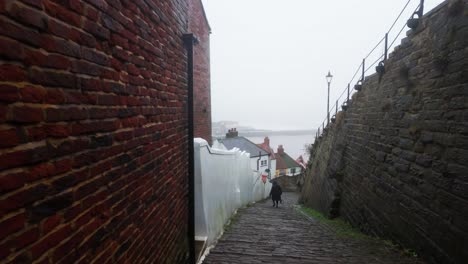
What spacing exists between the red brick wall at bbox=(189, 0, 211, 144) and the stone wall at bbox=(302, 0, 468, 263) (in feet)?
14.8

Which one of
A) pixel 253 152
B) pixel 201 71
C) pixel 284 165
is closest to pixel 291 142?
pixel 284 165

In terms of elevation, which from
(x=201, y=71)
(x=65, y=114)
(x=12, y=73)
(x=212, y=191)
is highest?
(x=201, y=71)

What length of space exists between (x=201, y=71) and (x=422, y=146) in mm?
6064

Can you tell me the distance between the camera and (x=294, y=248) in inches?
224

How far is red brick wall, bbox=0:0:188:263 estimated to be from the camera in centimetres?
129

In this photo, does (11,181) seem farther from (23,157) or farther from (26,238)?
(26,238)

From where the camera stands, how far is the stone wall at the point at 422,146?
3.77 m

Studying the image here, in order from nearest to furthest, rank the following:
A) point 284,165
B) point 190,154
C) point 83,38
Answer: point 83,38
point 190,154
point 284,165

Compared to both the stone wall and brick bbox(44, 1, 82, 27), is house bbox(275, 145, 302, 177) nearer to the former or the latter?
the stone wall

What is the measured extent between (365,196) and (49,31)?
6.96 meters

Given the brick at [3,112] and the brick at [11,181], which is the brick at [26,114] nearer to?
the brick at [3,112]

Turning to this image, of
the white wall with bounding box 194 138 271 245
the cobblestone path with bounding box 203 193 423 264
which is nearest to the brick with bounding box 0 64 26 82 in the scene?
the white wall with bounding box 194 138 271 245

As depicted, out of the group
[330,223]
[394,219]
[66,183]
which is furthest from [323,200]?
[66,183]

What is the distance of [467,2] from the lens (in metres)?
3.87
